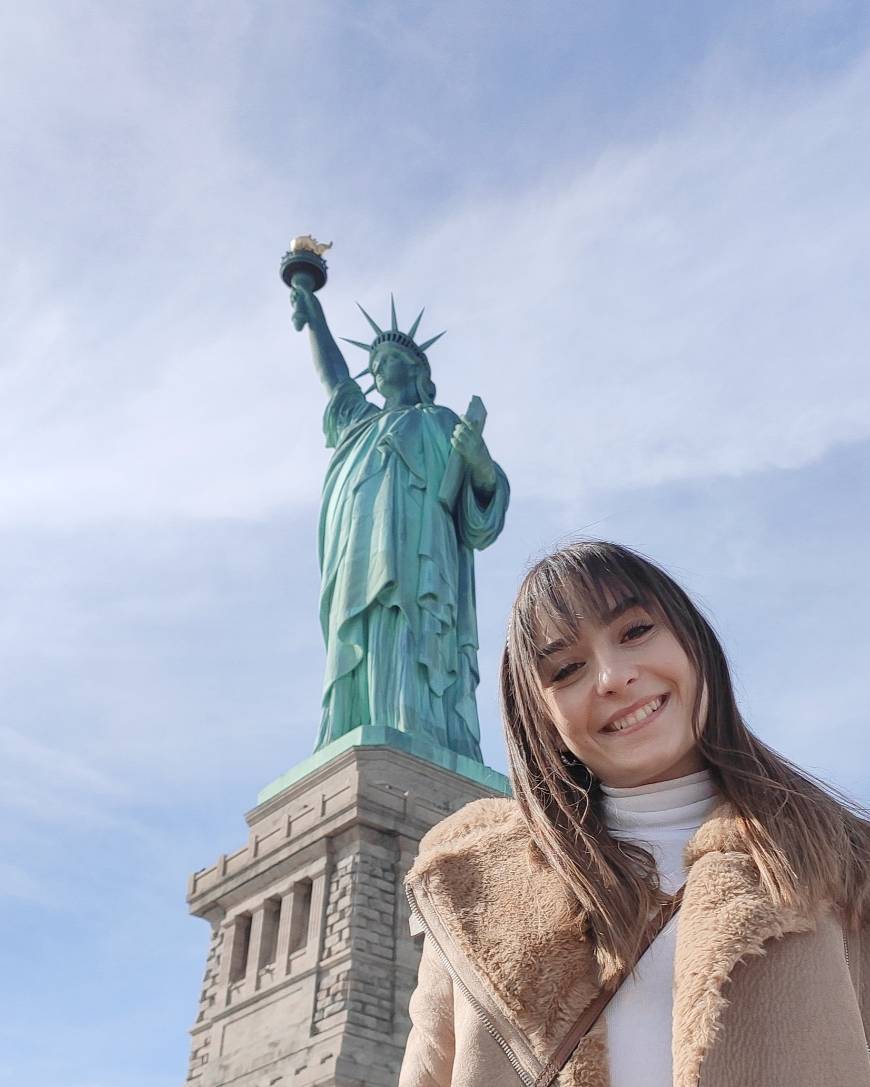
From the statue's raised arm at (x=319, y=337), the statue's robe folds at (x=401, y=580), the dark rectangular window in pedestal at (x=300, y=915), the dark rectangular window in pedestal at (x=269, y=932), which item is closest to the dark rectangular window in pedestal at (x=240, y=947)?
the dark rectangular window in pedestal at (x=269, y=932)

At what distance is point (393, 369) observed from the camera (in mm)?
25609

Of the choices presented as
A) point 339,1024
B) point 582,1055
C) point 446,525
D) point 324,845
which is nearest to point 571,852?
point 582,1055

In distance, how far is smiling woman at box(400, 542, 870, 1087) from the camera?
1.76 metres

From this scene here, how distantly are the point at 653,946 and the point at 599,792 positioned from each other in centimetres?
40

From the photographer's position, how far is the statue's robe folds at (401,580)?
2034 centimetres

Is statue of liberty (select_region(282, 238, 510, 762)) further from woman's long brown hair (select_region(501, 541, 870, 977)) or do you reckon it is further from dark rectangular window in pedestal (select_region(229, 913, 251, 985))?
woman's long brown hair (select_region(501, 541, 870, 977))

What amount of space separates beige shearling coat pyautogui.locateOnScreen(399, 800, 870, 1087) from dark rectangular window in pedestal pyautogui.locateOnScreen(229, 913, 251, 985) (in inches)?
672

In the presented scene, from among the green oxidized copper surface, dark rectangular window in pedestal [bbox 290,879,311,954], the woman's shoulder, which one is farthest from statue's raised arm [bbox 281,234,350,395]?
the woman's shoulder

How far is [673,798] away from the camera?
219 centimetres

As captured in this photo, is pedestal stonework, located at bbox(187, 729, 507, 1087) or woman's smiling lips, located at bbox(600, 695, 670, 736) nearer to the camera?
woman's smiling lips, located at bbox(600, 695, 670, 736)

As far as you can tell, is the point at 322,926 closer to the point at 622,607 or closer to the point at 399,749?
the point at 399,749

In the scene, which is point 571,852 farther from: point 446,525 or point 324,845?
point 446,525

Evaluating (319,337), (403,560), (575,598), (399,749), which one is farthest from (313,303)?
(575,598)

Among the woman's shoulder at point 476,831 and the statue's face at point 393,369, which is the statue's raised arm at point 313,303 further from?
the woman's shoulder at point 476,831
